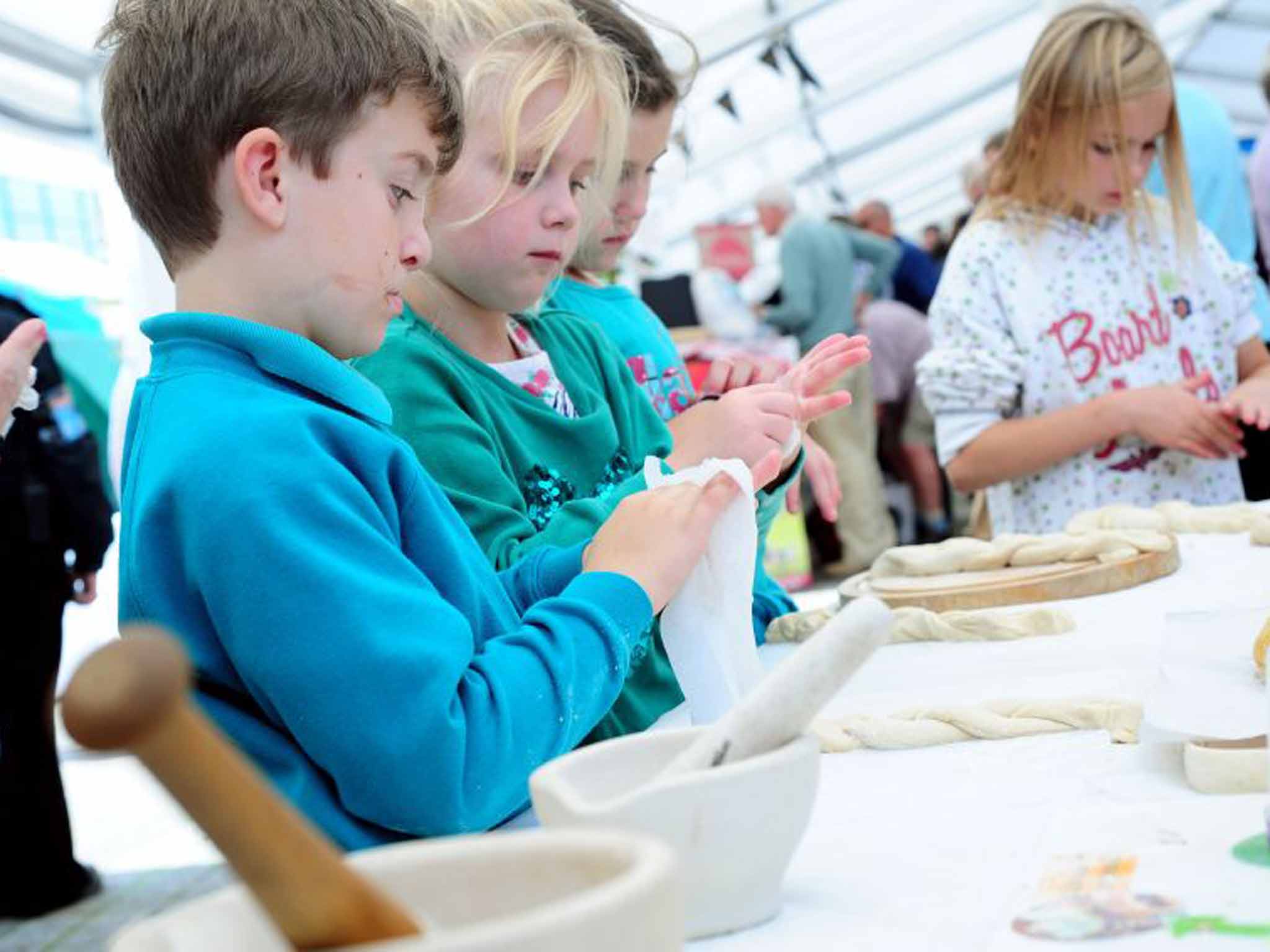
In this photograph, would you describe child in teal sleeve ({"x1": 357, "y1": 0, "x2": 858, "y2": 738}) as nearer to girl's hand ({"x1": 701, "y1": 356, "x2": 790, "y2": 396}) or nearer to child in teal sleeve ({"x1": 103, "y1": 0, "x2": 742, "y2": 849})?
child in teal sleeve ({"x1": 103, "y1": 0, "x2": 742, "y2": 849})

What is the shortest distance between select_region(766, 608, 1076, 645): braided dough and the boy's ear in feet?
2.08

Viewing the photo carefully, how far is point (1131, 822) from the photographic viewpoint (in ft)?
2.38

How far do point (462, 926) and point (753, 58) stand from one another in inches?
331

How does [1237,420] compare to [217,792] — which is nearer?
[217,792]

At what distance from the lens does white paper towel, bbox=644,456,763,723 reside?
1.02 metres

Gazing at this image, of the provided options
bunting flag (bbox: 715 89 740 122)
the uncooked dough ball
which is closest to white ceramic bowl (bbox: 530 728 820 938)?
the uncooked dough ball

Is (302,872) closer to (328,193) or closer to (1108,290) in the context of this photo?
(328,193)

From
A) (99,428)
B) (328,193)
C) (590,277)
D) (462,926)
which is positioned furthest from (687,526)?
→ (99,428)

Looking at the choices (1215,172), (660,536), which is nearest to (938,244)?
(1215,172)

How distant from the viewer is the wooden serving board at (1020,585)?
5.01ft

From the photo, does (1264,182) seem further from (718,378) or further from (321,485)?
(321,485)

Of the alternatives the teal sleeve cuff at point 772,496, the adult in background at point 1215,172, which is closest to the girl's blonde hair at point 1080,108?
the adult in background at point 1215,172

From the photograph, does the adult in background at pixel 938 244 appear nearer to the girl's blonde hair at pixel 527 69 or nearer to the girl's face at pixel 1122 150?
the girl's face at pixel 1122 150

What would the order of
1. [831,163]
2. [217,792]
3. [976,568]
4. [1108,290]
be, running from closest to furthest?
1. [217,792]
2. [976,568]
3. [1108,290]
4. [831,163]
